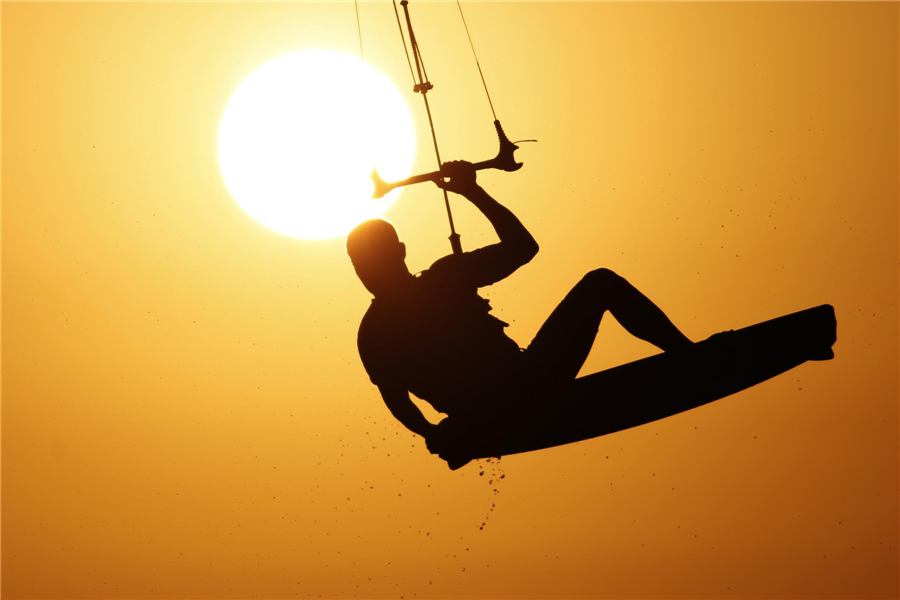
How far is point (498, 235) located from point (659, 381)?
1017 millimetres

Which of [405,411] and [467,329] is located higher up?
[467,329]

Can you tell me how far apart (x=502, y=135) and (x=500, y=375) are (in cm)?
105

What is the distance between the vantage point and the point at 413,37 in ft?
12.9

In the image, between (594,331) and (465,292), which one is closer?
(465,292)

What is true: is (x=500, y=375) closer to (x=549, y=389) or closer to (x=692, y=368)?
(x=549, y=389)

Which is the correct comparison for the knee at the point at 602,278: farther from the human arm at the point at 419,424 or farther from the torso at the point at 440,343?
the human arm at the point at 419,424

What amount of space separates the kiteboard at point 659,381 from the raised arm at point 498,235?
2.24 ft

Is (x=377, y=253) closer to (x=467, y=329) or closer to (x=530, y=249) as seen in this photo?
(x=467, y=329)

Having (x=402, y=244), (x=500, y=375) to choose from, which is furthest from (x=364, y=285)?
(x=500, y=375)

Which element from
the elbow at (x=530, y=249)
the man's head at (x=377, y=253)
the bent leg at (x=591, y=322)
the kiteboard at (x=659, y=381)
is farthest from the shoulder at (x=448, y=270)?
the kiteboard at (x=659, y=381)

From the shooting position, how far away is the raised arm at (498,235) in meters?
3.24

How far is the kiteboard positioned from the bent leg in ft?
0.34

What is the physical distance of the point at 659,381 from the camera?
3539mm

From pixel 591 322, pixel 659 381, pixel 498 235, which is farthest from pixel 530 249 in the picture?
pixel 659 381
